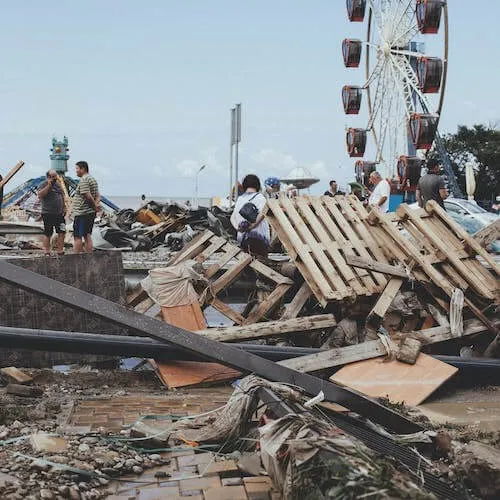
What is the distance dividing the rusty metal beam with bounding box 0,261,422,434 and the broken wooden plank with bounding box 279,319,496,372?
1629mm

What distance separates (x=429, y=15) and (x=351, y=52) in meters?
7.62

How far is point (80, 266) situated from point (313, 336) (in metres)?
2.37

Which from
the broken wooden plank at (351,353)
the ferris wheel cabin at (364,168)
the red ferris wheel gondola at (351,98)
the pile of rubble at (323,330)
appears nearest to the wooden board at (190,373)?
the pile of rubble at (323,330)

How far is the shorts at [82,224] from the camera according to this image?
41.0ft

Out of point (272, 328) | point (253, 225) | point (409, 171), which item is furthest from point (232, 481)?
point (409, 171)

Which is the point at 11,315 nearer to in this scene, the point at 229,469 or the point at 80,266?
the point at 80,266

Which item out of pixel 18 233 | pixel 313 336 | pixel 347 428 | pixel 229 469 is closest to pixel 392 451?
pixel 347 428

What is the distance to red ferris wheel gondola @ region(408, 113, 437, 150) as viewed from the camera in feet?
93.7

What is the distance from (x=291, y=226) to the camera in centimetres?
809

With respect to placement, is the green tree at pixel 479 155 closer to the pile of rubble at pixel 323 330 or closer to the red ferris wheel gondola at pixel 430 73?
the red ferris wheel gondola at pixel 430 73

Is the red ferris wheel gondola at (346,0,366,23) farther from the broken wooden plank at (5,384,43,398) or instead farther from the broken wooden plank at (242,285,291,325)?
the broken wooden plank at (5,384,43,398)

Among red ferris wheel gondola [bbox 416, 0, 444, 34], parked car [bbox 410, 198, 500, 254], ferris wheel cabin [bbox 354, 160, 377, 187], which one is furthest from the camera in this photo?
Result: ferris wheel cabin [bbox 354, 160, 377, 187]

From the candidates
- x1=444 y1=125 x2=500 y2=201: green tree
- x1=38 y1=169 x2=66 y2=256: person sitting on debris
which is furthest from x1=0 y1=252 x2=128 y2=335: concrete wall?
x1=444 y1=125 x2=500 y2=201: green tree

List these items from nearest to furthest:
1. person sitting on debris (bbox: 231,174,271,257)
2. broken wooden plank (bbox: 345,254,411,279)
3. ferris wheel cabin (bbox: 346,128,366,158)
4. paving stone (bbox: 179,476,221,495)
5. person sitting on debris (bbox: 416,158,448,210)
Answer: paving stone (bbox: 179,476,221,495)
broken wooden plank (bbox: 345,254,411,279)
person sitting on debris (bbox: 231,174,271,257)
person sitting on debris (bbox: 416,158,448,210)
ferris wheel cabin (bbox: 346,128,366,158)
